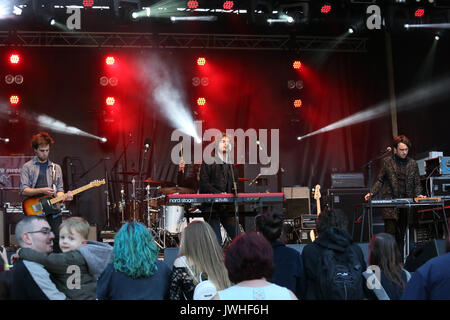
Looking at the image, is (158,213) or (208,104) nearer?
(158,213)

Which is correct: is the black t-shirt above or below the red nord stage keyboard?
above

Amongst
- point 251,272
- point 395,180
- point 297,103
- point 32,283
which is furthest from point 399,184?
point 297,103

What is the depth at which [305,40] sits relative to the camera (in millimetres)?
13133

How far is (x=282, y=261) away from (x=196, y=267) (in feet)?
2.36

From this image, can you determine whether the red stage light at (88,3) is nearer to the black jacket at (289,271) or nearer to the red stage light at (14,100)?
the red stage light at (14,100)

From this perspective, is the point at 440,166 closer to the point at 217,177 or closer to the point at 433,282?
the point at 217,177

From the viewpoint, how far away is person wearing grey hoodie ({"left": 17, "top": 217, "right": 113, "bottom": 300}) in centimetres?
358

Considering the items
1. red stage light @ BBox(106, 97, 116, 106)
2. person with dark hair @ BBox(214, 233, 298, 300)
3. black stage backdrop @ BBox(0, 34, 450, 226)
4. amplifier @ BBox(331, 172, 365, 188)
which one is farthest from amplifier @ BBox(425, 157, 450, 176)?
red stage light @ BBox(106, 97, 116, 106)

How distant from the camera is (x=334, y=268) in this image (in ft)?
12.7

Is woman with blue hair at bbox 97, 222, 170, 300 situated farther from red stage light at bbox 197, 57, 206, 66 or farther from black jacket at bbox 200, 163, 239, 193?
red stage light at bbox 197, 57, 206, 66
